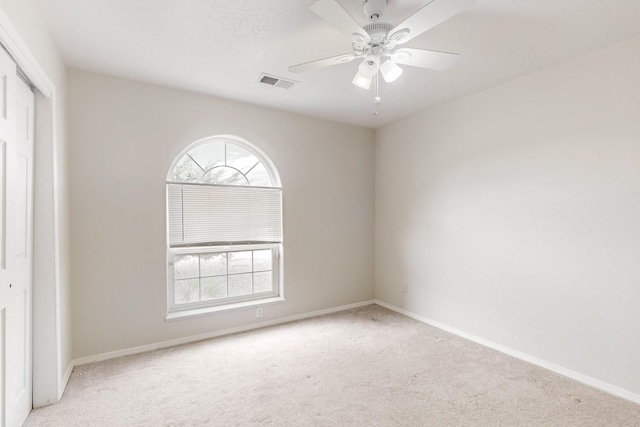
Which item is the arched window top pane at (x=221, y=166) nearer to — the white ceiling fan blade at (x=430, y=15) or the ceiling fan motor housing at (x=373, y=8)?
the ceiling fan motor housing at (x=373, y=8)

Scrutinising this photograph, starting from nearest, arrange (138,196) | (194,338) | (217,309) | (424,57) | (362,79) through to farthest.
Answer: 1. (424,57)
2. (362,79)
3. (138,196)
4. (194,338)
5. (217,309)

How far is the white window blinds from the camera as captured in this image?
3104mm

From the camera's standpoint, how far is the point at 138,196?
287cm

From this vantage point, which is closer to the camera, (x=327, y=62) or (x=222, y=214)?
(x=327, y=62)

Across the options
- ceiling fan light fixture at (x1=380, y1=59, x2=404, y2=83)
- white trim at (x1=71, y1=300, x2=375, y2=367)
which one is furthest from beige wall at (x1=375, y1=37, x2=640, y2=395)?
ceiling fan light fixture at (x1=380, y1=59, x2=404, y2=83)

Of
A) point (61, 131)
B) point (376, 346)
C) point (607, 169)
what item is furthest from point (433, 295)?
point (61, 131)

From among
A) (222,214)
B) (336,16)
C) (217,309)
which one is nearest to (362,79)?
(336,16)

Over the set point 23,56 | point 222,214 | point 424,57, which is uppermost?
point 424,57

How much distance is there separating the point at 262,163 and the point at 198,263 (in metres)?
1.33

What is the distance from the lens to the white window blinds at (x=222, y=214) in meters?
3.10

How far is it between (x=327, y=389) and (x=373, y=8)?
2.53 m

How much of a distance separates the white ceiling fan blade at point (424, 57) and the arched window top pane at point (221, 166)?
2.10 m

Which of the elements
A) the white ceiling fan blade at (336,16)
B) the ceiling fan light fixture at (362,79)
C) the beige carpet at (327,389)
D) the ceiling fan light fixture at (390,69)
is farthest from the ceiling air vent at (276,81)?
the beige carpet at (327,389)

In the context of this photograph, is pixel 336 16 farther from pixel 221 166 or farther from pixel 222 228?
pixel 222 228
